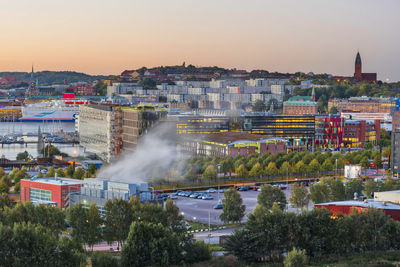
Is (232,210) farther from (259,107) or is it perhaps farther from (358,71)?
(358,71)

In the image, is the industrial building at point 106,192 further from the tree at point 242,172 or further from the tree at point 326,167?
the tree at point 326,167

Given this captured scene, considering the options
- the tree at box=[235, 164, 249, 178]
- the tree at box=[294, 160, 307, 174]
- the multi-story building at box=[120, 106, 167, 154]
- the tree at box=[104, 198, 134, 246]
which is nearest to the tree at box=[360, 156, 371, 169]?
the tree at box=[294, 160, 307, 174]

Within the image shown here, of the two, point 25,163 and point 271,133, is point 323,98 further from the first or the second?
point 25,163

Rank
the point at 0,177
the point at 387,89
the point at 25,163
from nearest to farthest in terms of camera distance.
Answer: the point at 0,177 → the point at 25,163 → the point at 387,89

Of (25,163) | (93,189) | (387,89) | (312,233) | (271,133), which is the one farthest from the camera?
(387,89)

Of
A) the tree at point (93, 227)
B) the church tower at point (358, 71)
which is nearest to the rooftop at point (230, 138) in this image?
the tree at point (93, 227)

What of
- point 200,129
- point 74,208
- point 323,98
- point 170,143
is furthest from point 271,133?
point 323,98
